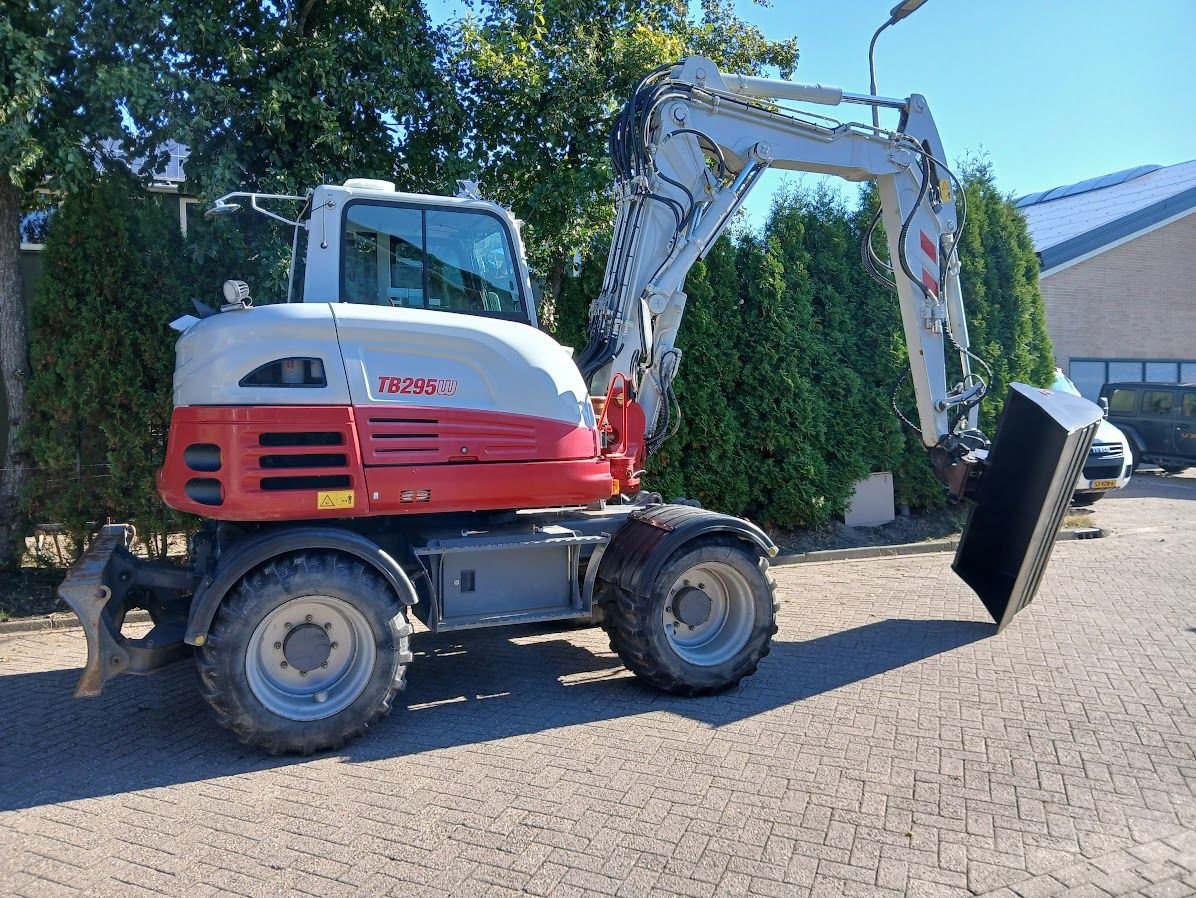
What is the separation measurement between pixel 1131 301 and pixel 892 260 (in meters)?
18.6

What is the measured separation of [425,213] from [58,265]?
4657 mm

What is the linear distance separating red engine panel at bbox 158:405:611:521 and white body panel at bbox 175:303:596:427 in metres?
0.08

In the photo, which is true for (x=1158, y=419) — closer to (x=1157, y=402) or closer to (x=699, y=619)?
(x=1157, y=402)

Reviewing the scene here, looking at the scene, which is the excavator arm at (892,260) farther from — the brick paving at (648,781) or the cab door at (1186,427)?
the cab door at (1186,427)

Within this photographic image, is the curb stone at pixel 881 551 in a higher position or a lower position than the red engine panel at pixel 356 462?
lower

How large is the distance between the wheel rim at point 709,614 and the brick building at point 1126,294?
62.1 ft

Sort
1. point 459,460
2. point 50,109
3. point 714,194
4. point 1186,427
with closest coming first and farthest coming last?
point 459,460, point 714,194, point 50,109, point 1186,427

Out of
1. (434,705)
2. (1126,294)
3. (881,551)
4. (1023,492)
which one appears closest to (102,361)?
(434,705)

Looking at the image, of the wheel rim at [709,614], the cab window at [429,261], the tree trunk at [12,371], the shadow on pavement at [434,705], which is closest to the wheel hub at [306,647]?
the shadow on pavement at [434,705]

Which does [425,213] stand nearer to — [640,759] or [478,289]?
[478,289]

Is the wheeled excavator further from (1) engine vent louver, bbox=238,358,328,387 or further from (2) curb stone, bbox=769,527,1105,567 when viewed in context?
(2) curb stone, bbox=769,527,1105,567

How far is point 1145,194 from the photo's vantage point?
2611cm

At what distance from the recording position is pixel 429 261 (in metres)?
5.66

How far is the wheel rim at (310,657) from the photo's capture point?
16.5 ft
